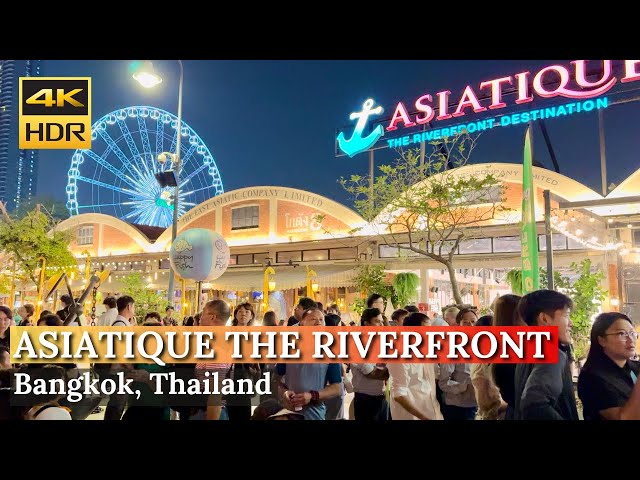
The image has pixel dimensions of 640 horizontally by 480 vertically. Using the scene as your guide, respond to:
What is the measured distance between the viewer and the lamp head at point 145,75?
279 inches

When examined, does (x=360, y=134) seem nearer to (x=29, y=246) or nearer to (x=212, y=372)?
(x=29, y=246)

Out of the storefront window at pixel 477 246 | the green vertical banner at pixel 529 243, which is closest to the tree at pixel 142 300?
the storefront window at pixel 477 246

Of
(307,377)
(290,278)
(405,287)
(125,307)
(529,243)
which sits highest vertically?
(529,243)

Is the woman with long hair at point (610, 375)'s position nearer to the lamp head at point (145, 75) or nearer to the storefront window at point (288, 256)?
the lamp head at point (145, 75)

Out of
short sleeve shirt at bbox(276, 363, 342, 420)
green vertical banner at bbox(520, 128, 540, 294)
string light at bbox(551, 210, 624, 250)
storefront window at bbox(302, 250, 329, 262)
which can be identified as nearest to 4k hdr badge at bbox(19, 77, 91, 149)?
short sleeve shirt at bbox(276, 363, 342, 420)

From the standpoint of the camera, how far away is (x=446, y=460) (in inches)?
Result: 110

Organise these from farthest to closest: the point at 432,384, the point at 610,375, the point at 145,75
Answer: the point at 145,75
the point at 432,384
the point at 610,375

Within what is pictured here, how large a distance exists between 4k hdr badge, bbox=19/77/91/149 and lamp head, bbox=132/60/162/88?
142 inches

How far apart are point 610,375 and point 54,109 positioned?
3.58m

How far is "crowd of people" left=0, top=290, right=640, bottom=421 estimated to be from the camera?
2740 millimetres

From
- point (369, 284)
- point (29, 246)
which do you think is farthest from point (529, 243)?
point (29, 246)

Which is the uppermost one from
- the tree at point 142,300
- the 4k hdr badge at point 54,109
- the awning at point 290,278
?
the 4k hdr badge at point 54,109

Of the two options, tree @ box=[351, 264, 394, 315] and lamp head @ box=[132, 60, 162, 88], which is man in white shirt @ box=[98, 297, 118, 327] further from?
tree @ box=[351, 264, 394, 315]

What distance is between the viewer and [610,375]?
277cm
